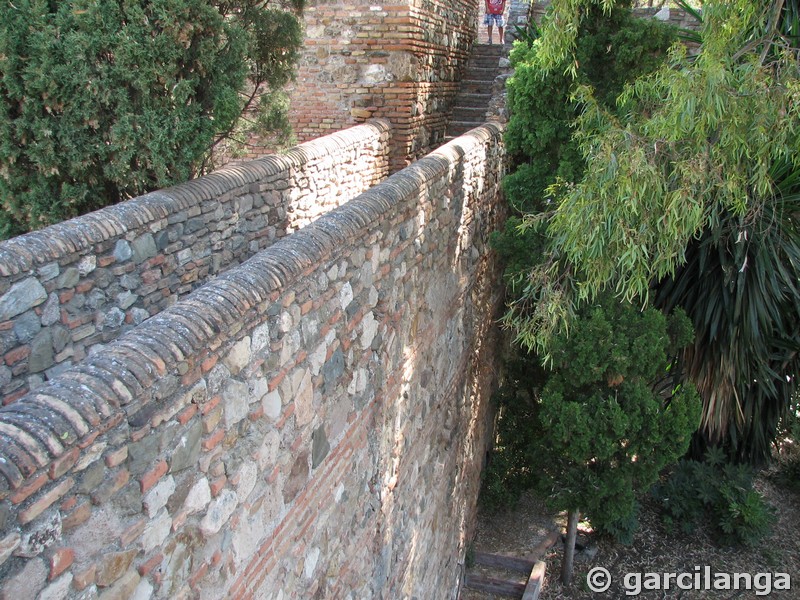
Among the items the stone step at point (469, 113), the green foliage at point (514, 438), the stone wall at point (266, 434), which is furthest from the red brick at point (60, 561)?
the stone step at point (469, 113)

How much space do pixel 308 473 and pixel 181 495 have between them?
93cm

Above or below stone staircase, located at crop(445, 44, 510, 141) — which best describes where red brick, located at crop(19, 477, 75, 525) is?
below

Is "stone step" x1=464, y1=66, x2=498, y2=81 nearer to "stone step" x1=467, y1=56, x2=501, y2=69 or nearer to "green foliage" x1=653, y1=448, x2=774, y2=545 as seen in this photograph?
"stone step" x1=467, y1=56, x2=501, y2=69

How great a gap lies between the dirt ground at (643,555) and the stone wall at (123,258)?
4.40 m

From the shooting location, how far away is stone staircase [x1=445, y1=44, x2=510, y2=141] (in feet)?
31.0

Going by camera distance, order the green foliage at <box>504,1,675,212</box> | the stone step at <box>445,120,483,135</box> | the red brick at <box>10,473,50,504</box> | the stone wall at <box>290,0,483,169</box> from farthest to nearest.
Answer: the stone step at <box>445,120,483,135</box>, the stone wall at <box>290,0,483,169</box>, the green foliage at <box>504,1,675,212</box>, the red brick at <box>10,473,50,504</box>

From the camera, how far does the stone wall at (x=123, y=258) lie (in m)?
3.53

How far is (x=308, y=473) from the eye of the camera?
122 inches

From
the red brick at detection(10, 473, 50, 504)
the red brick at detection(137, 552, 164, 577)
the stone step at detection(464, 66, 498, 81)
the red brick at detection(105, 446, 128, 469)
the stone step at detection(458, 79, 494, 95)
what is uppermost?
the stone step at detection(464, 66, 498, 81)

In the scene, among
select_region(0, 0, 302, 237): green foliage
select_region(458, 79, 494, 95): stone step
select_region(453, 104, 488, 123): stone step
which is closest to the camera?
select_region(0, 0, 302, 237): green foliage

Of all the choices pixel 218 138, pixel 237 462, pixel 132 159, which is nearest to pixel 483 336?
pixel 218 138

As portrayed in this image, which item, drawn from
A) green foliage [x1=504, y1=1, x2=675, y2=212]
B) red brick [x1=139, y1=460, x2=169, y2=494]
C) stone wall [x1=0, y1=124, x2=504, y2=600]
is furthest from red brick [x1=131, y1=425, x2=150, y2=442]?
green foliage [x1=504, y1=1, x2=675, y2=212]

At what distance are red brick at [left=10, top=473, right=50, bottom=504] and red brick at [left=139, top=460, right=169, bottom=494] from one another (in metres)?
0.37

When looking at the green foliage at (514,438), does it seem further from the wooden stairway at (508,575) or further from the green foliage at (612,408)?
the green foliage at (612,408)
